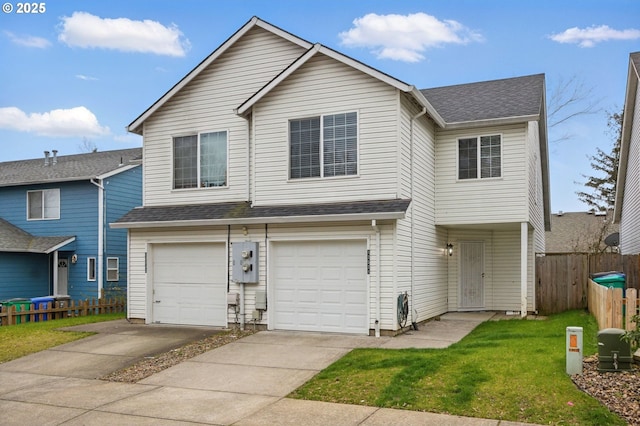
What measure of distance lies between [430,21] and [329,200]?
878 inches

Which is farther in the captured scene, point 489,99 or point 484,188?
point 489,99

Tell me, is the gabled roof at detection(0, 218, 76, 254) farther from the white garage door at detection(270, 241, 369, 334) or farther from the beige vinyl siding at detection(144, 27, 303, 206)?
the white garage door at detection(270, 241, 369, 334)

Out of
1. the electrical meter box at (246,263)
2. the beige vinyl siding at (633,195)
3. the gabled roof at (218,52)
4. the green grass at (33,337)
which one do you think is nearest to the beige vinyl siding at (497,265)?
the beige vinyl siding at (633,195)

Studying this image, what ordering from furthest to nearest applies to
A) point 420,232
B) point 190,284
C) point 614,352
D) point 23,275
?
point 23,275 < point 190,284 < point 420,232 < point 614,352

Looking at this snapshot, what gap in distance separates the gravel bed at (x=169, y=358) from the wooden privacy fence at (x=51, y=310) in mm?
7167

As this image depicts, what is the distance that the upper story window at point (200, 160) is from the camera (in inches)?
612

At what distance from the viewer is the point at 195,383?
9617 millimetres

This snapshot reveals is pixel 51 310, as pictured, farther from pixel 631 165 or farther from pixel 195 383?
pixel 631 165

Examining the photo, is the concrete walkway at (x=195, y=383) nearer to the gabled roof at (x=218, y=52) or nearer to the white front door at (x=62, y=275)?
the gabled roof at (x=218, y=52)

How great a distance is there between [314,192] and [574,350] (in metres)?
7.07

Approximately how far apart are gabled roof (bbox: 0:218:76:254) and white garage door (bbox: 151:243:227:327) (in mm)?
8281

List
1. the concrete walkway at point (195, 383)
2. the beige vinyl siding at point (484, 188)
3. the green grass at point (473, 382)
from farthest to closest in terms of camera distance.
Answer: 1. the beige vinyl siding at point (484, 188)
2. the concrete walkway at point (195, 383)
3. the green grass at point (473, 382)

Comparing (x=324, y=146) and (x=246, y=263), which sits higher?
(x=324, y=146)

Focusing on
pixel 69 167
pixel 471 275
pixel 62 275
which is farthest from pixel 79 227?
pixel 471 275
